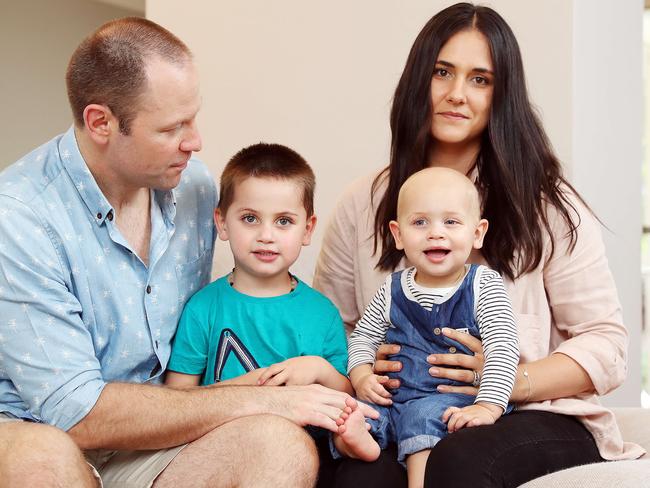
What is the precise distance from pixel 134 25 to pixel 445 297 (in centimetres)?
96

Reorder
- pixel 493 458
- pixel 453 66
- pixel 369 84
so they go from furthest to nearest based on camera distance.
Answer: pixel 369 84, pixel 453 66, pixel 493 458

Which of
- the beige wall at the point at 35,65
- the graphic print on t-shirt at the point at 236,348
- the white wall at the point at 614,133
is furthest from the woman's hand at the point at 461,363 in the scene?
the beige wall at the point at 35,65

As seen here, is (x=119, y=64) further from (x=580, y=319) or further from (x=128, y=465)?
(x=580, y=319)

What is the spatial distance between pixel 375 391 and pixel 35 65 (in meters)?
5.16

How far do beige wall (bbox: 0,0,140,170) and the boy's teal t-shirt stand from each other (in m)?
4.55

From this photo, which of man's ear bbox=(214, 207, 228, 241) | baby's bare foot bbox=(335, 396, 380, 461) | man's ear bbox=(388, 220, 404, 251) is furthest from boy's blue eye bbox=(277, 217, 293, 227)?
baby's bare foot bbox=(335, 396, 380, 461)

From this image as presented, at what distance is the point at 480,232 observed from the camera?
7.06ft

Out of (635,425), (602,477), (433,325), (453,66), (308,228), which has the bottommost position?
(635,425)

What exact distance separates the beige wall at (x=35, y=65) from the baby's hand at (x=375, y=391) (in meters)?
4.87

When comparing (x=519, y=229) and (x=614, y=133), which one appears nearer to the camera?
(x=519, y=229)

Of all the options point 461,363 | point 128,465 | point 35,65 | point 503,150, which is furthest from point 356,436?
point 35,65

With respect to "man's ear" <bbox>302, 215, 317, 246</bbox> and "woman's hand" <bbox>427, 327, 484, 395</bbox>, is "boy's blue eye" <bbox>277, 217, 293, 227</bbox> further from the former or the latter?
"woman's hand" <bbox>427, 327, 484, 395</bbox>

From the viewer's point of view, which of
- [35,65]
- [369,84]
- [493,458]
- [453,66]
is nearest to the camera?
[493,458]

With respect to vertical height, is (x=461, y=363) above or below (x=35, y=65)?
below
